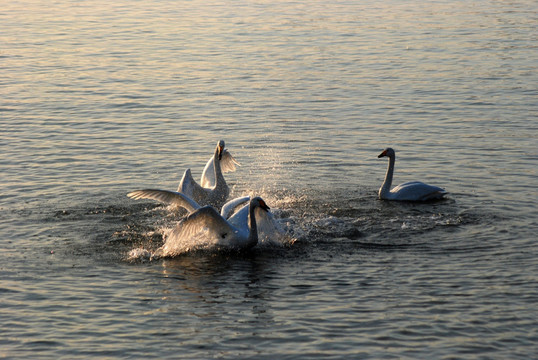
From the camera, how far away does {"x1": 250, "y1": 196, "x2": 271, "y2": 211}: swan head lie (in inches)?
522

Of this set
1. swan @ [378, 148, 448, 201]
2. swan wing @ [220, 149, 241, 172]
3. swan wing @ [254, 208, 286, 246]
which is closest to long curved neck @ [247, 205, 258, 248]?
swan wing @ [254, 208, 286, 246]

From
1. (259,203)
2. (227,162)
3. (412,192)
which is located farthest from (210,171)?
(412,192)

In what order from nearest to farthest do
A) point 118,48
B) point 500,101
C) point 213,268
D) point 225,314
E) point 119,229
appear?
A: point 225,314 → point 213,268 → point 119,229 → point 500,101 → point 118,48

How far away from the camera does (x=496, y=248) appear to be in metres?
12.8

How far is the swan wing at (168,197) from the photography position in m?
13.9

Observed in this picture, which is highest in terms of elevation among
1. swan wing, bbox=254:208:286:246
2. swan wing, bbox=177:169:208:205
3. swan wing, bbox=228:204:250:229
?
swan wing, bbox=177:169:208:205

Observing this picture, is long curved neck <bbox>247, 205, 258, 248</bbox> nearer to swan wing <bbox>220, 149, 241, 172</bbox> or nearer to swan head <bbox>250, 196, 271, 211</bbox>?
swan head <bbox>250, 196, 271, 211</bbox>

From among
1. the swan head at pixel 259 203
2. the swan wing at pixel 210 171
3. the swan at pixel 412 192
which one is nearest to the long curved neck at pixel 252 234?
the swan head at pixel 259 203

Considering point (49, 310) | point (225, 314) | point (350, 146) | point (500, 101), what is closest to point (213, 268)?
point (225, 314)

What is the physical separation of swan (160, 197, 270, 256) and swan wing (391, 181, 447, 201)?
330 cm

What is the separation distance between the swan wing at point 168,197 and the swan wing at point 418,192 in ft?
12.7

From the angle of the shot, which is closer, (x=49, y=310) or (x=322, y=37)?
(x=49, y=310)

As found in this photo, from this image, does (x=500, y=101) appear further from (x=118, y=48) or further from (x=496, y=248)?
(x=118, y=48)

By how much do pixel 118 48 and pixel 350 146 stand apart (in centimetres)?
1510
